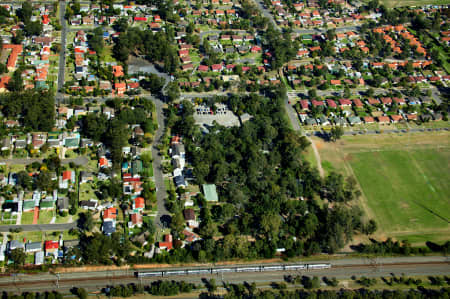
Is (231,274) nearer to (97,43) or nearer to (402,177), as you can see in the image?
(402,177)

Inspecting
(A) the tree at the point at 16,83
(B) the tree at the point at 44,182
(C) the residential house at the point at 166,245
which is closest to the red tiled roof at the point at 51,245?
(B) the tree at the point at 44,182

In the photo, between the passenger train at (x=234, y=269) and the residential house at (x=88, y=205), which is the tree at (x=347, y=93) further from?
the residential house at (x=88, y=205)

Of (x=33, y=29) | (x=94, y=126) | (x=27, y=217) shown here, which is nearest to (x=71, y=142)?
(x=94, y=126)

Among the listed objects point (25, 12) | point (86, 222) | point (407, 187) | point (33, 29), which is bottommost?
point (407, 187)

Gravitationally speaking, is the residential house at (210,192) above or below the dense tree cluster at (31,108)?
below

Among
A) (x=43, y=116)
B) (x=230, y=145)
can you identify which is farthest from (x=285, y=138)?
(x=43, y=116)

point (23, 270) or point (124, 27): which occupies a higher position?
point (124, 27)

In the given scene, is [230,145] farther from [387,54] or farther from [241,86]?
[387,54]
